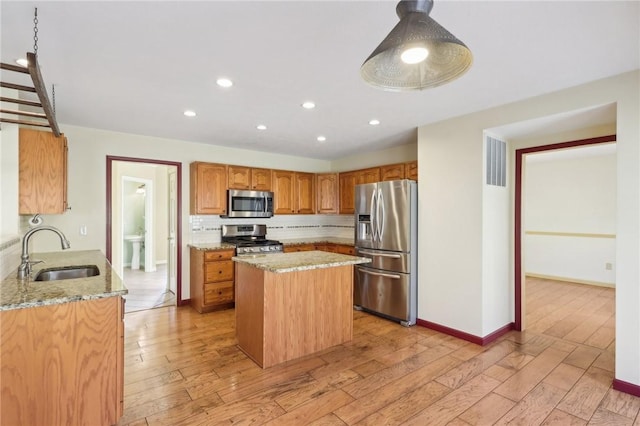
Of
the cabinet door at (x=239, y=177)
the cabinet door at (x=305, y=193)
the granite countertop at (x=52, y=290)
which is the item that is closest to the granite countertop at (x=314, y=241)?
the cabinet door at (x=305, y=193)

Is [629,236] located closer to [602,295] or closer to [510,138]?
[510,138]

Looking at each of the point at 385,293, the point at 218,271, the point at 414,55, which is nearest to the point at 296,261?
the point at 385,293

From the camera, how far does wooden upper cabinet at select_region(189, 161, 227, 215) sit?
455cm

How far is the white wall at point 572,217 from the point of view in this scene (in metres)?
5.93

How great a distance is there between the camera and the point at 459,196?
11.5ft

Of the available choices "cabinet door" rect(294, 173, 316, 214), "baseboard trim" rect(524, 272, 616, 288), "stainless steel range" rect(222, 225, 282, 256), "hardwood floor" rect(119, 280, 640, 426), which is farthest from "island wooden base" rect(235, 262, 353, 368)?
"baseboard trim" rect(524, 272, 616, 288)

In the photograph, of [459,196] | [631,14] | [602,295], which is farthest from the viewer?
[602,295]

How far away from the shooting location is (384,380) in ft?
8.50

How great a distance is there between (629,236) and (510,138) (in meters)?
1.66

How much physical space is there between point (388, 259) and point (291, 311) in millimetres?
1693

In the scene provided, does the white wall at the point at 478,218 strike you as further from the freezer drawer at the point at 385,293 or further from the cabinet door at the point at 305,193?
the cabinet door at the point at 305,193

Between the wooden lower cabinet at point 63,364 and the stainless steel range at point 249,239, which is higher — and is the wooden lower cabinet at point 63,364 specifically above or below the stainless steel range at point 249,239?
below

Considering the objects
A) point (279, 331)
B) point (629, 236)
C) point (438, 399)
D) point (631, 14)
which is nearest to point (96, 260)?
point (279, 331)

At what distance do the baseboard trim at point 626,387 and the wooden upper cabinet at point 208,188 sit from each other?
4671mm
